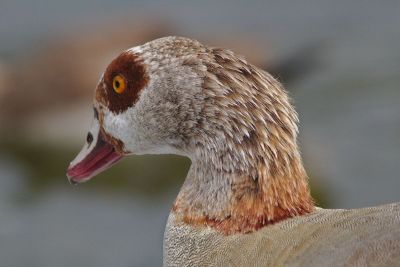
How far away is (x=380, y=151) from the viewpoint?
9.63m

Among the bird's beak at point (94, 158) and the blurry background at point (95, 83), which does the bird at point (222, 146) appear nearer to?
the bird's beak at point (94, 158)

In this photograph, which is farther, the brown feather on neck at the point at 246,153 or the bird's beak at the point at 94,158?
the bird's beak at the point at 94,158

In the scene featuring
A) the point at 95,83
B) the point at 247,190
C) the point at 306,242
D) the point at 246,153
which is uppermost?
the point at 246,153

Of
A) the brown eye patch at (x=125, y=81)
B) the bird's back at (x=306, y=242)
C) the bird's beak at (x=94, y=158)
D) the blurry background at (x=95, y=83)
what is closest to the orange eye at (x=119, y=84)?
the brown eye patch at (x=125, y=81)

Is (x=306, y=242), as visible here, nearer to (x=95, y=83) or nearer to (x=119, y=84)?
(x=119, y=84)

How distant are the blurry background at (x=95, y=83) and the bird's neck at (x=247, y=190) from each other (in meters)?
4.04

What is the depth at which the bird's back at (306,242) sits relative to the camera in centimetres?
376

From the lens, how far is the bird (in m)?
4.23

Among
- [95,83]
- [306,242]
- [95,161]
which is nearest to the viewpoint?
[306,242]

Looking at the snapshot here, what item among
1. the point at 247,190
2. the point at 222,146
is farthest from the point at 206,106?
the point at 247,190

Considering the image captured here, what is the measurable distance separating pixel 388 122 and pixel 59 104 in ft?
10.5

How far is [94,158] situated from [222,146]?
748 mm

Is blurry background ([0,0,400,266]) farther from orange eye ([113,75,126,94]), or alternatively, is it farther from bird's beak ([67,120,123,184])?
orange eye ([113,75,126,94])

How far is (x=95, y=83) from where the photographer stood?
1090 cm
